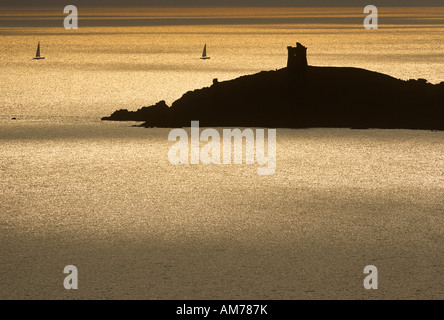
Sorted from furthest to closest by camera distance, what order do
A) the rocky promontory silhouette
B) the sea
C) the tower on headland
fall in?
the tower on headland → the rocky promontory silhouette → the sea

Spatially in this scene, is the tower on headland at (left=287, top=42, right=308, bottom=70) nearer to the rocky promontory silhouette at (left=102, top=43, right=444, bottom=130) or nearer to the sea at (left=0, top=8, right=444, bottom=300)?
the rocky promontory silhouette at (left=102, top=43, right=444, bottom=130)

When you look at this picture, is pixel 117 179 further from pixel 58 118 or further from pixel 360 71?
pixel 360 71

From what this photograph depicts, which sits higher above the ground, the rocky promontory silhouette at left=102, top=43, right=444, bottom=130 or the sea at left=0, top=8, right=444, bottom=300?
the rocky promontory silhouette at left=102, top=43, right=444, bottom=130

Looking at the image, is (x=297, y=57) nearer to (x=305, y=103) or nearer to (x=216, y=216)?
(x=305, y=103)

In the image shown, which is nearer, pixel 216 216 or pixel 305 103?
pixel 216 216

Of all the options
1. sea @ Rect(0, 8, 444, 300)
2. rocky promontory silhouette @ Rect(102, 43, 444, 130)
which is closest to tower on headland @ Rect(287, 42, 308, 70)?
rocky promontory silhouette @ Rect(102, 43, 444, 130)

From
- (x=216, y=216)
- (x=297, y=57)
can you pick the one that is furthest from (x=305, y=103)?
(x=216, y=216)

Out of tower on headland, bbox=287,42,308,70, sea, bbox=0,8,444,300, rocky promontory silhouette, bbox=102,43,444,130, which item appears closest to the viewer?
sea, bbox=0,8,444,300

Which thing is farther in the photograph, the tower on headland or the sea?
the tower on headland
